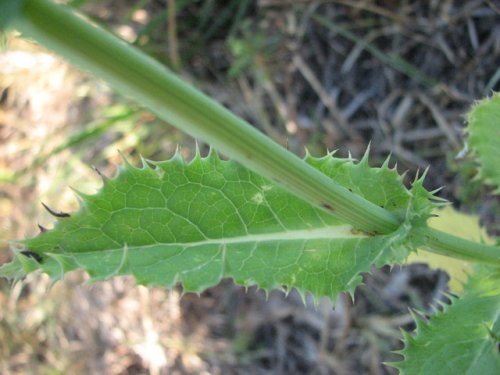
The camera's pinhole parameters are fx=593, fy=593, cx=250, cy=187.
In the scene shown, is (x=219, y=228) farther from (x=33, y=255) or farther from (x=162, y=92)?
(x=162, y=92)

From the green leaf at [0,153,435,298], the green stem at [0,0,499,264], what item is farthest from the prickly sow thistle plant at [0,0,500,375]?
the green stem at [0,0,499,264]

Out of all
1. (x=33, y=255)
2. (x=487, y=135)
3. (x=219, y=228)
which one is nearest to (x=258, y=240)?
(x=219, y=228)

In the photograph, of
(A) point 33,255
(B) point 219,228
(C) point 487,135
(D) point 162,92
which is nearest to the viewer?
(D) point 162,92

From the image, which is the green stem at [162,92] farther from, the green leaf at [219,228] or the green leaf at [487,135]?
the green leaf at [487,135]

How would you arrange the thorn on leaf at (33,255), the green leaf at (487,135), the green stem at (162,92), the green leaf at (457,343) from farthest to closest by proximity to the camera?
the green leaf at (487,135) → the green leaf at (457,343) → the thorn on leaf at (33,255) → the green stem at (162,92)

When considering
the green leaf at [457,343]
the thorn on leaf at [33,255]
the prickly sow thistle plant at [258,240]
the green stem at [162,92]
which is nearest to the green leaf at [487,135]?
the prickly sow thistle plant at [258,240]

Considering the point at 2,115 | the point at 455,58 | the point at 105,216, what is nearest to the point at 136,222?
the point at 105,216
